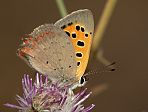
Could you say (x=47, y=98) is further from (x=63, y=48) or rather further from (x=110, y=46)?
(x=110, y=46)

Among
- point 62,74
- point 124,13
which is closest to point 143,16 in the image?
point 124,13

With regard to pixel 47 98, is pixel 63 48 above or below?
above

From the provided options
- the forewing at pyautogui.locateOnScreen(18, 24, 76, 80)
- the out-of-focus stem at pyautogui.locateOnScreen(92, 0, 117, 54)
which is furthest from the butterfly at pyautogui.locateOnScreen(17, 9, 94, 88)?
the out-of-focus stem at pyautogui.locateOnScreen(92, 0, 117, 54)

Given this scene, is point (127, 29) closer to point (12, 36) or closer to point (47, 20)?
point (47, 20)

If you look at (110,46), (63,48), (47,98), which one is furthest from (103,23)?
(110,46)

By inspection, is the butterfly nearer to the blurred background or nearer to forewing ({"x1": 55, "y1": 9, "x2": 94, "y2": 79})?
forewing ({"x1": 55, "y1": 9, "x2": 94, "y2": 79})

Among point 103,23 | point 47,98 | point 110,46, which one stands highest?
point 110,46

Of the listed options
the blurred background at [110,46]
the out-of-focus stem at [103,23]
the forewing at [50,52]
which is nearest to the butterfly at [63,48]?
the forewing at [50,52]
